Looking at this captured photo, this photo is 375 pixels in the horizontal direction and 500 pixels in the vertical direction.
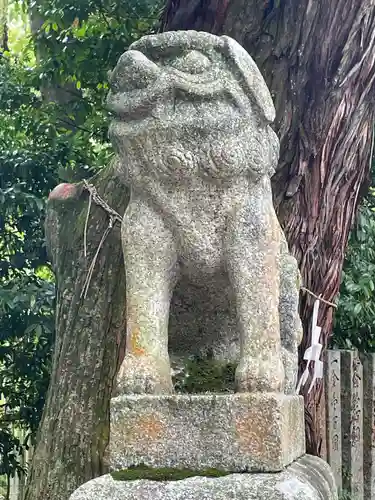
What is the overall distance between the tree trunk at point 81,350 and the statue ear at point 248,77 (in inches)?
50.6

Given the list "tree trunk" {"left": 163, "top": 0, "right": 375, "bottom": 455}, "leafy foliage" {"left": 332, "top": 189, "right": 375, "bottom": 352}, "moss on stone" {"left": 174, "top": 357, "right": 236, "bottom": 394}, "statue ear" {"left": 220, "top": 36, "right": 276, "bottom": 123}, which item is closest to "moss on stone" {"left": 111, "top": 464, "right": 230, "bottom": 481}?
"moss on stone" {"left": 174, "top": 357, "right": 236, "bottom": 394}

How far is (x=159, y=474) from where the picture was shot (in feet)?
5.39

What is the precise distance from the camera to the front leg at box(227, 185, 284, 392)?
1.74m

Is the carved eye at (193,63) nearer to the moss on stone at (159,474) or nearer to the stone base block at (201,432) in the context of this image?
the stone base block at (201,432)

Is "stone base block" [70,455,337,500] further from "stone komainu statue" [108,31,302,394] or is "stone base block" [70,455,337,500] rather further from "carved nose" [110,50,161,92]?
"carved nose" [110,50,161,92]

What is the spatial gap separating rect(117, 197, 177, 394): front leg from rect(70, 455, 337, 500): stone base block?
22 cm

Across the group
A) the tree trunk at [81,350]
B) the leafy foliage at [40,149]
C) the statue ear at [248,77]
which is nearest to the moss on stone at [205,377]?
the statue ear at [248,77]

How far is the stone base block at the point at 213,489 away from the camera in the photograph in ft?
5.07

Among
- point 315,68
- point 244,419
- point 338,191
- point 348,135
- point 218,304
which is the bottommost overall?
point 244,419

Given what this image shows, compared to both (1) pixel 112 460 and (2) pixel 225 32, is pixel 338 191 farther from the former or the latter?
(1) pixel 112 460

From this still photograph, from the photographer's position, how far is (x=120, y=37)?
404cm

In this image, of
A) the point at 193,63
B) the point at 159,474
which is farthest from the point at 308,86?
the point at 159,474

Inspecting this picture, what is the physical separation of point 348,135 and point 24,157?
1.81 metres

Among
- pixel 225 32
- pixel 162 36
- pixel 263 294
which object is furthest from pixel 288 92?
pixel 263 294
